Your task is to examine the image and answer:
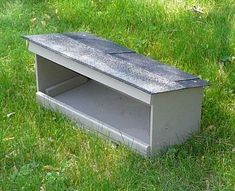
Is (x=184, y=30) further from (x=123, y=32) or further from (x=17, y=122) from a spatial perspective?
(x=17, y=122)

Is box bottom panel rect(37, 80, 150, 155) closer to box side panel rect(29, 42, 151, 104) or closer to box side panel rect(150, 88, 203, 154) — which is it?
box side panel rect(150, 88, 203, 154)

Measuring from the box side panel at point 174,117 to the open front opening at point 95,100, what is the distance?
8.6 inches

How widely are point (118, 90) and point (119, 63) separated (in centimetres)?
19

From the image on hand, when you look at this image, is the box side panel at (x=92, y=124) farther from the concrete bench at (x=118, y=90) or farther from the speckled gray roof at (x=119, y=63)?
the speckled gray roof at (x=119, y=63)

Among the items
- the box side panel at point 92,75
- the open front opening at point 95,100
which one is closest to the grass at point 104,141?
the open front opening at point 95,100

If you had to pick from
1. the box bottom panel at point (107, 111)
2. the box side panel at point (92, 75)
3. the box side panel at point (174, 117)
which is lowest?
the box bottom panel at point (107, 111)

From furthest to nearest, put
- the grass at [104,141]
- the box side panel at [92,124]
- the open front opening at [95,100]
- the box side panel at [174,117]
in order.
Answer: the open front opening at [95,100]
the box side panel at [92,124]
the box side panel at [174,117]
the grass at [104,141]

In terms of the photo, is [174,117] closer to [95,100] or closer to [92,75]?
[92,75]

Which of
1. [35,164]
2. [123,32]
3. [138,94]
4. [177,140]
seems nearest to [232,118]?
[177,140]

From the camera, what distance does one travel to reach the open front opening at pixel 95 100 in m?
4.00

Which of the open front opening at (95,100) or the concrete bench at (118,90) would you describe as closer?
the concrete bench at (118,90)

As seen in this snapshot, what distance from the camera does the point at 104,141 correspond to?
380 centimetres

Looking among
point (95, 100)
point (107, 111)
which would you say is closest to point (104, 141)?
point (107, 111)

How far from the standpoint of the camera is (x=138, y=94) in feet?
11.5
